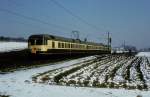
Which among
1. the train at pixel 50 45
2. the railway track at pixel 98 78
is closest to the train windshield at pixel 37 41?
the train at pixel 50 45

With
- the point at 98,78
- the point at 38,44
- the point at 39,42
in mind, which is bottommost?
the point at 98,78

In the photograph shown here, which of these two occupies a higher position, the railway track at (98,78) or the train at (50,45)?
the train at (50,45)

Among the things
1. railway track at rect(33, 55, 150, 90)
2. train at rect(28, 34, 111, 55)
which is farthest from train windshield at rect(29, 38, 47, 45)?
railway track at rect(33, 55, 150, 90)

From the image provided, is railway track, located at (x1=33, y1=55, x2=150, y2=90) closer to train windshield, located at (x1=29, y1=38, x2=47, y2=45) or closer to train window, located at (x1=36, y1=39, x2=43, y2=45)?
train windshield, located at (x1=29, y1=38, x2=47, y2=45)

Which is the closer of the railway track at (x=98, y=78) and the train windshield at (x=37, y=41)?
the railway track at (x=98, y=78)

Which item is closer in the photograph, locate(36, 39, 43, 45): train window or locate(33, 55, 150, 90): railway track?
locate(33, 55, 150, 90): railway track

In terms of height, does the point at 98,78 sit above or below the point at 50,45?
below

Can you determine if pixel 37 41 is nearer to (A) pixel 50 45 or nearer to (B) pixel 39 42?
(B) pixel 39 42

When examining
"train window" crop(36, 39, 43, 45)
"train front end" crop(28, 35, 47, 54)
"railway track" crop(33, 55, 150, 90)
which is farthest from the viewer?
"train window" crop(36, 39, 43, 45)

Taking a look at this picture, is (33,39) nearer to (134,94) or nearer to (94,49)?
(134,94)

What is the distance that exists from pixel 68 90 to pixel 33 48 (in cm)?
2585

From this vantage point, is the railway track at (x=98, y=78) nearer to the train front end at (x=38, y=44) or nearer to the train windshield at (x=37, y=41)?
the train front end at (x=38, y=44)

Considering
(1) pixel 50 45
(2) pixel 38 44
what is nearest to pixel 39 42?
(2) pixel 38 44

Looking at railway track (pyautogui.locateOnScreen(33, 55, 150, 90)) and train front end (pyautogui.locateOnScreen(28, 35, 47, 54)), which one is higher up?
train front end (pyautogui.locateOnScreen(28, 35, 47, 54))
